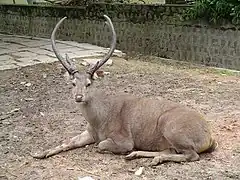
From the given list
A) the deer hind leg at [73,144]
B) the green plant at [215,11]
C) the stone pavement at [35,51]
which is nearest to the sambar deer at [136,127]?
the deer hind leg at [73,144]

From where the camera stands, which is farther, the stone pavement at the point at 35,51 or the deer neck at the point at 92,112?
the stone pavement at the point at 35,51

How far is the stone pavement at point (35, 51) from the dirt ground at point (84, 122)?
446 mm

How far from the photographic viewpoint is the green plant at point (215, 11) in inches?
310

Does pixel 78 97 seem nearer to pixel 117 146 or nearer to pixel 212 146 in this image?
pixel 117 146

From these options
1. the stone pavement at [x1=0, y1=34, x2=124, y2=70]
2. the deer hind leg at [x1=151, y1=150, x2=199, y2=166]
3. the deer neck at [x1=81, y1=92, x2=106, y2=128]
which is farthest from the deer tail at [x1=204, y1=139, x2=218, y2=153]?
the stone pavement at [x1=0, y1=34, x2=124, y2=70]

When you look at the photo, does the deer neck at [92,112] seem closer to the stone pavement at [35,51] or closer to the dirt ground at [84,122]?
the dirt ground at [84,122]

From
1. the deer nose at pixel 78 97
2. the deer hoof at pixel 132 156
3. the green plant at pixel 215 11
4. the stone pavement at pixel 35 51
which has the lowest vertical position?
the stone pavement at pixel 35 51

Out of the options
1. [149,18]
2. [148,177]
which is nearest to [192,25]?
[149,18]

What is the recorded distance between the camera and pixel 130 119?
4.36 meters

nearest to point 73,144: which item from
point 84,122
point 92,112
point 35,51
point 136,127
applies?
point 92,112

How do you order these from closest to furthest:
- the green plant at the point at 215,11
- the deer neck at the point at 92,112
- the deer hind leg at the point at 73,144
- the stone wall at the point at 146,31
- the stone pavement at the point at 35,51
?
the deer hind leg at the point at 73,144
the deer neck at the point at 92,112
the green plant at the point at 215,11
the stone wall at the point at 146,31
the stone pavement at the point at 35,51

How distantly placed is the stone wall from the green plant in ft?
0.55

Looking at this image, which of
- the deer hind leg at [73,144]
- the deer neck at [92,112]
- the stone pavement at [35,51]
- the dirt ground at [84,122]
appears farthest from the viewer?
the stone pavement at [35,51]

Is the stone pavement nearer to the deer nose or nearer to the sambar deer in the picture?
the sambar deer
